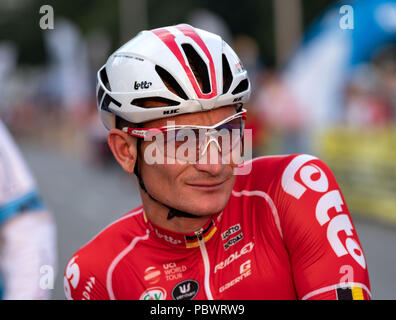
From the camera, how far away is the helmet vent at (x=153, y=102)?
236 cm

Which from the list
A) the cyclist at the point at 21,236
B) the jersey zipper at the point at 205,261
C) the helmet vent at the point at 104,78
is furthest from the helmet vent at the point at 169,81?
the cyclist at the point at 21,236

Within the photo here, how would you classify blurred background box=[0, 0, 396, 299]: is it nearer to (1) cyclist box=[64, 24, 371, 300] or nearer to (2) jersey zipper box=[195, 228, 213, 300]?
(1) cyclist box=[64, 24, 371, 300]

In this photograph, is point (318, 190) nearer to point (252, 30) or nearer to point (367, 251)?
point (367, 251)

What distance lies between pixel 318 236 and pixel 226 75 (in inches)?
29.1

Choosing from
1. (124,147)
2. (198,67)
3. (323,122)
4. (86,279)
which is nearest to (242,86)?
(198,67)

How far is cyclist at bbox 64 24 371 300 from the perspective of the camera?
2.33 metres

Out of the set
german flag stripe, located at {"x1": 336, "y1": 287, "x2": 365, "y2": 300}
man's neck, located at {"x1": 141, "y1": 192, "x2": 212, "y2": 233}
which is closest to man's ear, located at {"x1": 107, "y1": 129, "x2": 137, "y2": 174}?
man's neck, located at {"x1": 141, "y1": 192, "x2": 212, "y2": 233}

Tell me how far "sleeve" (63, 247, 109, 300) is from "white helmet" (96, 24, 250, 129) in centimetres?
62

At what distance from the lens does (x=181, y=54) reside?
2.43m

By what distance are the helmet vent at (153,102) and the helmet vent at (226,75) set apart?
0.22 m

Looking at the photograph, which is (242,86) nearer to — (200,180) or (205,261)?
(200,180)

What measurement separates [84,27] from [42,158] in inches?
1111
